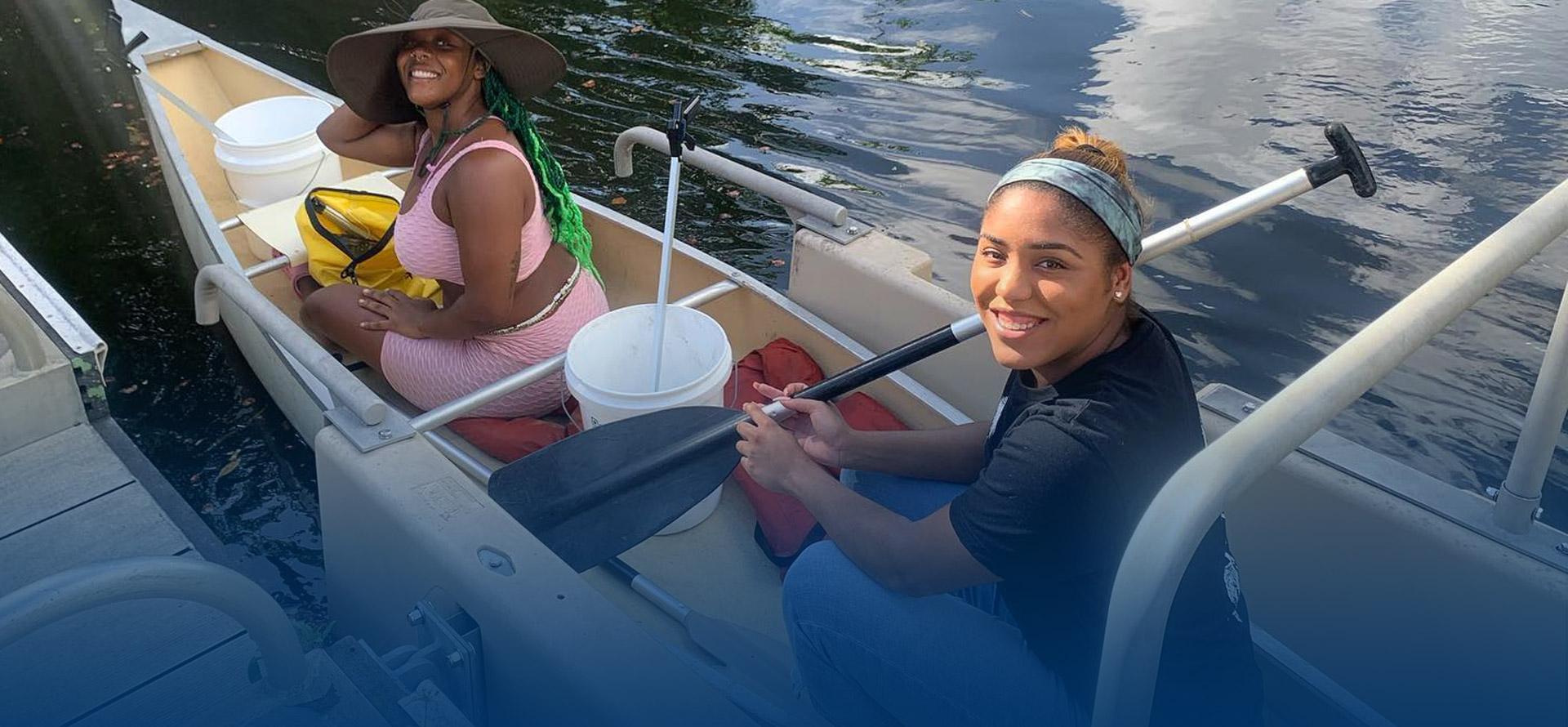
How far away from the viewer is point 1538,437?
5.55ft

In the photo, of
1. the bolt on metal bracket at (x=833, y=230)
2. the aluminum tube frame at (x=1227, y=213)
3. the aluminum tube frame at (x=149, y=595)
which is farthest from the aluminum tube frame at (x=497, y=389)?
the aluminum tube frame at (x=1227, y=213)

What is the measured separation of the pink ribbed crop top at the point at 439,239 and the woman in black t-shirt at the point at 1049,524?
1.45 metres

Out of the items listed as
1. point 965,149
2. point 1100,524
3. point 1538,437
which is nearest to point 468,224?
point 1100,524

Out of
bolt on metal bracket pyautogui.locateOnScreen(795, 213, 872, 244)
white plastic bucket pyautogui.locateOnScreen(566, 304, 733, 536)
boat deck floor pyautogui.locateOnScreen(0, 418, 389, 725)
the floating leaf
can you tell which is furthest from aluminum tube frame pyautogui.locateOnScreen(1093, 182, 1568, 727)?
the floating leaf

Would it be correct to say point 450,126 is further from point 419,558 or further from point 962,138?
point 962,138

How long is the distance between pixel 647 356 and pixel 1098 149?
1.66 metres

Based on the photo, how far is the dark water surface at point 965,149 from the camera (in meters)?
4.43

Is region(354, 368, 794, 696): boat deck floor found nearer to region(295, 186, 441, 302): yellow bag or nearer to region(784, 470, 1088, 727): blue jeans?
region(784, 470, 1088, 727): blue jeans

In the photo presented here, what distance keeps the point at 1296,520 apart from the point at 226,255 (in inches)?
131

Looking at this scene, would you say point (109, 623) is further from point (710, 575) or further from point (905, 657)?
point (905, 657)

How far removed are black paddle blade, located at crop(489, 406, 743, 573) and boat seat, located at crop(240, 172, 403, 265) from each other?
1.87m

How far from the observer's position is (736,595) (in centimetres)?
281

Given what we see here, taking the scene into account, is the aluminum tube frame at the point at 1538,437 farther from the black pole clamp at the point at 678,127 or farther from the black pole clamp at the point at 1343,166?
the black pole clamp at the point at 678,127

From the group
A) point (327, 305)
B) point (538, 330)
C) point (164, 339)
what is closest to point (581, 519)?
point (538, 330)
